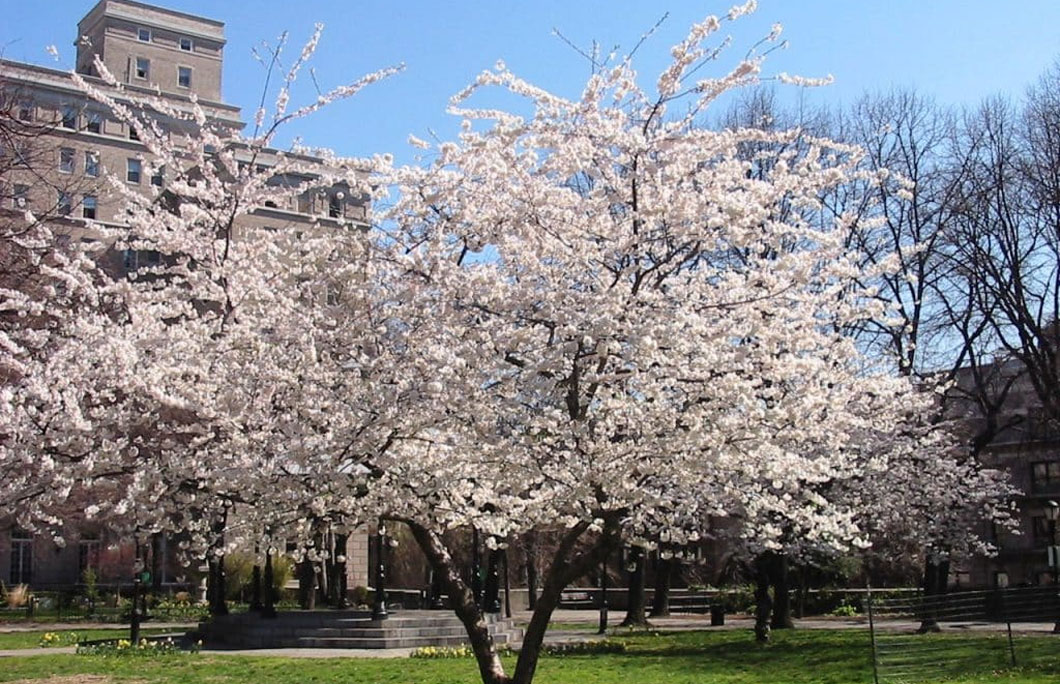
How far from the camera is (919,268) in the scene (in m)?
26.5

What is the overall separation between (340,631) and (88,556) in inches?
1148

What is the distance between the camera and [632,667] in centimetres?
1744

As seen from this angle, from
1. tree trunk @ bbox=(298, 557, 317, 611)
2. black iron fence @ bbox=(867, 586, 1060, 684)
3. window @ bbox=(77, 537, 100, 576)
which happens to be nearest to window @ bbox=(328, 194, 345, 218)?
black iron fence @ bbox=(867, 586, 1060, 684)

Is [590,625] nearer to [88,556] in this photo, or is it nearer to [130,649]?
[130,649]

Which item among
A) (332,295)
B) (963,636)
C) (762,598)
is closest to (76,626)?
(762,598)

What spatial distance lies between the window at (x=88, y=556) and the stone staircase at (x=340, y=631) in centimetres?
1996

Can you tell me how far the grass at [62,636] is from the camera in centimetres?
2289

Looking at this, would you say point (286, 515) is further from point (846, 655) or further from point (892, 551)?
point (892, 551)

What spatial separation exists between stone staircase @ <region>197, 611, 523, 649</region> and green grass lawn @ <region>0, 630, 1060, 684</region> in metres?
2.88

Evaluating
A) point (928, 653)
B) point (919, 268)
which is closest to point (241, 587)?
point (919, 268)

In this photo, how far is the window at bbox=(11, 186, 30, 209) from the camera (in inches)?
455

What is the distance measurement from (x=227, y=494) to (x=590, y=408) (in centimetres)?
317

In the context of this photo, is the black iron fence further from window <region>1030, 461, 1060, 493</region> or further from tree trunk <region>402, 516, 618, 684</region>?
window <region>1030, 461, 1060, 493</region>

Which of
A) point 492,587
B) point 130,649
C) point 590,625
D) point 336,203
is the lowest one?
point 590,625
